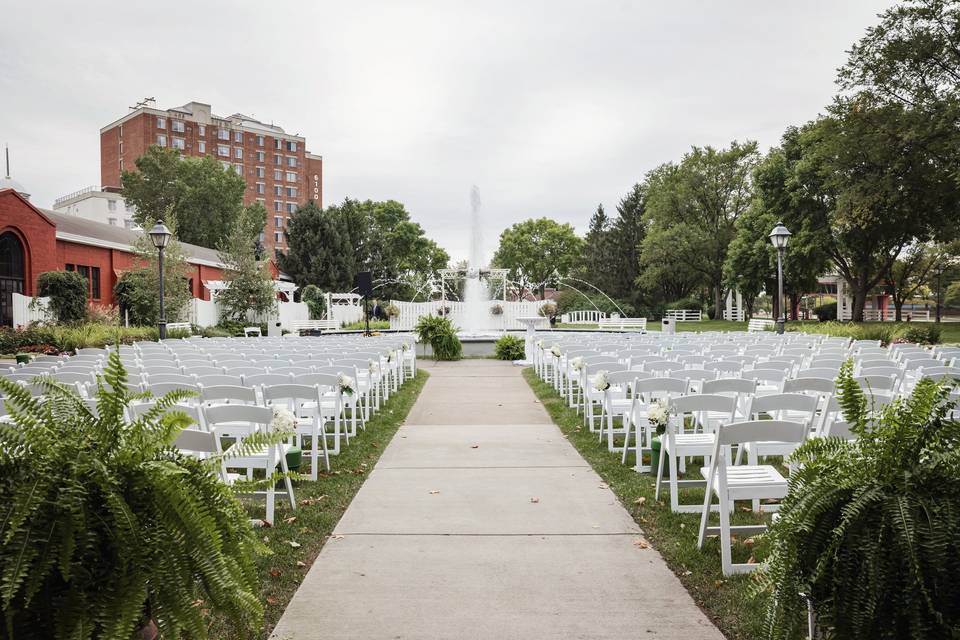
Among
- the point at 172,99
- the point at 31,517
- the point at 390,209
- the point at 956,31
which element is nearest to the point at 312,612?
the point at 31,517

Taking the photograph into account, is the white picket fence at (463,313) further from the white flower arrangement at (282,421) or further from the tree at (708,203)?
the white flower arrangement at (282,421)

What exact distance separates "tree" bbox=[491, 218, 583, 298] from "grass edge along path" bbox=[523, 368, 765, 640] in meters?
62.7

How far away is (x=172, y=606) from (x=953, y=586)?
270 centimetres

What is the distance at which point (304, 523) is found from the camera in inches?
207

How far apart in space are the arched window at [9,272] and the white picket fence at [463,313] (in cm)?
1727

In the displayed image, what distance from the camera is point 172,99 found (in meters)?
76.1

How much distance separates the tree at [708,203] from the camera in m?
52.2

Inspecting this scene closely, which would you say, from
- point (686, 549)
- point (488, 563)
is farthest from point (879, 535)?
point (488, 563)

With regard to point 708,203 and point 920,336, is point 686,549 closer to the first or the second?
point 920,336

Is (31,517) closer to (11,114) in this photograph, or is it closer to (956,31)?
(956,31)

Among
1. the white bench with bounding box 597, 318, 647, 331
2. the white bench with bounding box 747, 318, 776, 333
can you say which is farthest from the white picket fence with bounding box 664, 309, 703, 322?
the white bench with bounding box 747, 318, 776, 333

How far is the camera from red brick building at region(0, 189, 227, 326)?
23.7m

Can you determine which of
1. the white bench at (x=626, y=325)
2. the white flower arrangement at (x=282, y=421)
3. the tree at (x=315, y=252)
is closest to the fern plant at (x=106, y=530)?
the white flower arrangement at (x=282, y=421)

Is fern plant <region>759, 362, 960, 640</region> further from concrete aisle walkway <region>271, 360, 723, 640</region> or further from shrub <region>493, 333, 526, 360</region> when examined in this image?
shrub <region>493, 333, 526, 360</region>
